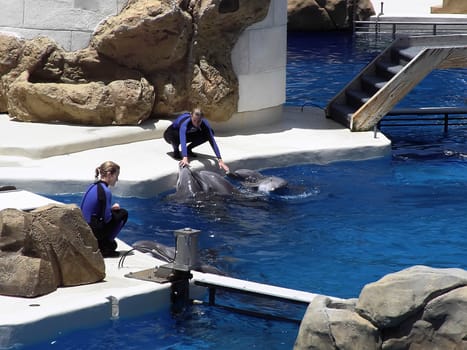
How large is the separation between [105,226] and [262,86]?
6.43 metres

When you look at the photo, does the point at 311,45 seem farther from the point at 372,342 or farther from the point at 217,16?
the point at 372,342

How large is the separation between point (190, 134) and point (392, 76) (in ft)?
12.2

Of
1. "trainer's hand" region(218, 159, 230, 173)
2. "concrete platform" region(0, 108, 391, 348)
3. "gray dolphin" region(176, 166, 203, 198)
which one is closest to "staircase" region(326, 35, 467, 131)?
"concrete platform" region(0, 108, 391, 348)

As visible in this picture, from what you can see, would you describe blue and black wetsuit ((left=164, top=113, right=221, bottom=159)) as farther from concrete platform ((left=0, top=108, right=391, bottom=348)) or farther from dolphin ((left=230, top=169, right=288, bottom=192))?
dolphin ((left=230, top=169, right=288, bottom=192))

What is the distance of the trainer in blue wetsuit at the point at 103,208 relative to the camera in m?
8.45

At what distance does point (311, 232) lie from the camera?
1086cm

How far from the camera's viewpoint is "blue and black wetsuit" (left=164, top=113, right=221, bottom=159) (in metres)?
12.5

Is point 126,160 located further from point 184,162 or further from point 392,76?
point 392,76

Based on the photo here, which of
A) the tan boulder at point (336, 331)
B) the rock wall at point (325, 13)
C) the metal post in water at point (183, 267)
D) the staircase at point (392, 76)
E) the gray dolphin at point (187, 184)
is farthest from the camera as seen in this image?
the rock wall at point (325, 13)

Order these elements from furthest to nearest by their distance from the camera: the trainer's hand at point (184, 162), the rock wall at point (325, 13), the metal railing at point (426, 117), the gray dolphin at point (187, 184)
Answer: the rock wall at point (325, 13)
the metal railing at point (426, 117)
the trainer's hand at point (184, 162)
the gray dolphin at point (187, 184)

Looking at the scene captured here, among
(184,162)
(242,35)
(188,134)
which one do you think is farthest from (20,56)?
(184,162)

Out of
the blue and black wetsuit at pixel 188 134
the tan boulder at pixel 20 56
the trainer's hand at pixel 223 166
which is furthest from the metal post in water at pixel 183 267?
the tan boulder at pixel 20 56

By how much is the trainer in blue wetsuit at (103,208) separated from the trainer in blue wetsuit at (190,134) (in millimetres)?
3588

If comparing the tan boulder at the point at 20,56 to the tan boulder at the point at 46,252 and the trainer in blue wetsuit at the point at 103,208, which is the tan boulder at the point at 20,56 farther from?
the tan boulder at the point at 46,252
